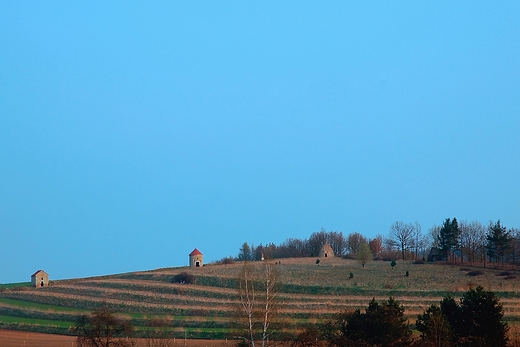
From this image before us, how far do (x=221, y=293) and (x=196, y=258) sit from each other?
1102 inches

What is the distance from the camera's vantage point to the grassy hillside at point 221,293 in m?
55.8

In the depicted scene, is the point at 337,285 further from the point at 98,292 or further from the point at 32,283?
the point at 32,283

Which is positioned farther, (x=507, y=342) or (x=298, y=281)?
(x=298, y=281)

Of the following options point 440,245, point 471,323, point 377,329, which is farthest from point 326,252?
point 377,329

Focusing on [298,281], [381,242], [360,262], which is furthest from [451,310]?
[381,242]

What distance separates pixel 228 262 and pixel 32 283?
31.0 metres

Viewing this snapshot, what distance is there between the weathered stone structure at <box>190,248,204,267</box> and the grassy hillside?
673cm

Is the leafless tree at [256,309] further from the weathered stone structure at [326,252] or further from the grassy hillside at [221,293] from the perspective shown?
the weathered stone structure at [326,252]

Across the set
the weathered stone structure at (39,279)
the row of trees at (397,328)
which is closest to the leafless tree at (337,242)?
the weathered stone structure at (39,279)

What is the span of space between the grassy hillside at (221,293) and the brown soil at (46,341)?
9.64 feet

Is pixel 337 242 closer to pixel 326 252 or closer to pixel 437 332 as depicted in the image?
pixel 326 252

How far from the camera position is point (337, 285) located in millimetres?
72875

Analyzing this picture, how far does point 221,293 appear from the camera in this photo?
235 ft

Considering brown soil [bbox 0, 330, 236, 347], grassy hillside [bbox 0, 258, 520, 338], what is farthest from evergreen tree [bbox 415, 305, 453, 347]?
grassy hillside [bbox 0, 258, 520, 338]
